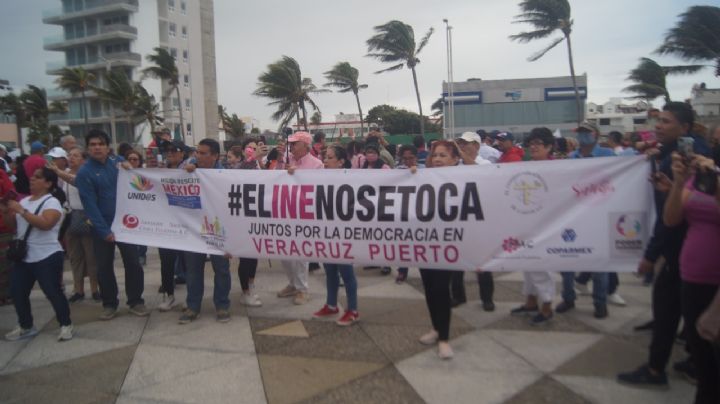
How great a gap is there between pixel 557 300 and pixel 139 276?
4.86m

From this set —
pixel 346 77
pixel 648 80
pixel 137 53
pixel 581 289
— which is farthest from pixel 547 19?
pixel 137 53

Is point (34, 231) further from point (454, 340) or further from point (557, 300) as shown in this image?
point (557, 300)

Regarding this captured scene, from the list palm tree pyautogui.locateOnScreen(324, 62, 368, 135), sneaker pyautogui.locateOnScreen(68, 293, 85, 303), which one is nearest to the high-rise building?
palm tree pyautogui.locateOnScreen(324, 62, 368, 135)

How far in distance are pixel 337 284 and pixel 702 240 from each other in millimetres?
3229

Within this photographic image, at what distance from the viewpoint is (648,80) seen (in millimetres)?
31531

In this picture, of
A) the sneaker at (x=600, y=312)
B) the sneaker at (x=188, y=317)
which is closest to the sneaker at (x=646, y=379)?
the sneaker at (x=600, y=312)

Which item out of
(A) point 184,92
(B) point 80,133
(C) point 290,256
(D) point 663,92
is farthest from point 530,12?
(B) point 80,133

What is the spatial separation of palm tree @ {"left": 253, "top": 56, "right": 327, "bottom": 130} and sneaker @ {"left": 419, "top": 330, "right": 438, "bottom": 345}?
32.7 meters

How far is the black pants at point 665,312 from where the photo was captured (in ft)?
10.7

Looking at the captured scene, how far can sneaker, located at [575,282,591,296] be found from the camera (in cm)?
563

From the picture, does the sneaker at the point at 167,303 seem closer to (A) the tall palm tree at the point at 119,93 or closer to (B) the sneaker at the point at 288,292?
(B) the sneaker at the point at 288,292

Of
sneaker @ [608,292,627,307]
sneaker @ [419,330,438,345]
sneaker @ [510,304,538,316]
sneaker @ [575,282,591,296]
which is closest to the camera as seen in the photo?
sneaker @ [419,330,438,345]

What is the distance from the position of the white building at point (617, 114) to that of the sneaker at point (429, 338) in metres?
60.3

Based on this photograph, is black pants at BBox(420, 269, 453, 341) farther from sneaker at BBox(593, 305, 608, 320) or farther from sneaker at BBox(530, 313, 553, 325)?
sneaker at BBox(593, 305, 608, 320)
